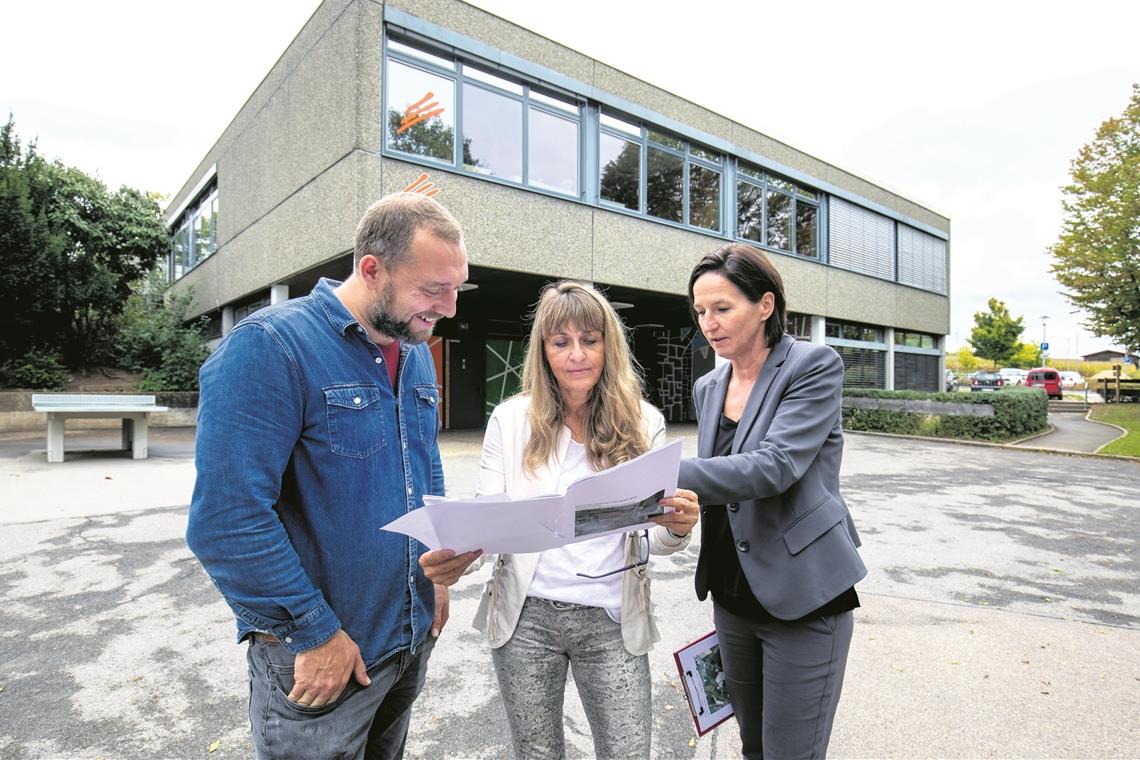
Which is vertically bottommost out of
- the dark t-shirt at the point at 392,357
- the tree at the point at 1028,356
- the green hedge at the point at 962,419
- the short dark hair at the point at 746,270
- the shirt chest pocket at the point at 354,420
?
the green hedge at the point at 962,419

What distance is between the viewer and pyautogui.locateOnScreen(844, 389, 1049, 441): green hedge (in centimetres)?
1499

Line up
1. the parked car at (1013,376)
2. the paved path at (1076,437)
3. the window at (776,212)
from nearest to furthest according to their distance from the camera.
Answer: the paved path at (1076,437) < the window at (776,212) < the parked car at (1013,376)

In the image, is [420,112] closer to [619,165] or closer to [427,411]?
[619,165]

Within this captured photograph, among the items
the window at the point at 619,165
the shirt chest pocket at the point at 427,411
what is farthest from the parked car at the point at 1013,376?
the shirt chest pocket at the point at 427,411

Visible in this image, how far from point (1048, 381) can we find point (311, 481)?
44826 millimetres

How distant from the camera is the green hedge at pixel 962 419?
15.0m

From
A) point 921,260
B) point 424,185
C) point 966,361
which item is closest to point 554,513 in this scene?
point 424,185

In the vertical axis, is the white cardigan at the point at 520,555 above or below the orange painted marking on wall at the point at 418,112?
below

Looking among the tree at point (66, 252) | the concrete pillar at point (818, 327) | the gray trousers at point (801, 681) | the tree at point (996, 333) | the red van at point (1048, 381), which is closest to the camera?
the gray trousers at point (801, 681)

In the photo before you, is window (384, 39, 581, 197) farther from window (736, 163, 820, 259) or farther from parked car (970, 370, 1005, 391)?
parked car (970, 370, 1005, 391)

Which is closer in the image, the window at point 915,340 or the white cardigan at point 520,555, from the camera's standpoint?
the white cardigan at point 520,555

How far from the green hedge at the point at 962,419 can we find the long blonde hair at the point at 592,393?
16.2 meters

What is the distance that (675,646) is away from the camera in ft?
11.3

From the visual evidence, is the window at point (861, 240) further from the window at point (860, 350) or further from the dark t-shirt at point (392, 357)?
the dark t-shirt at point (392, 357)
